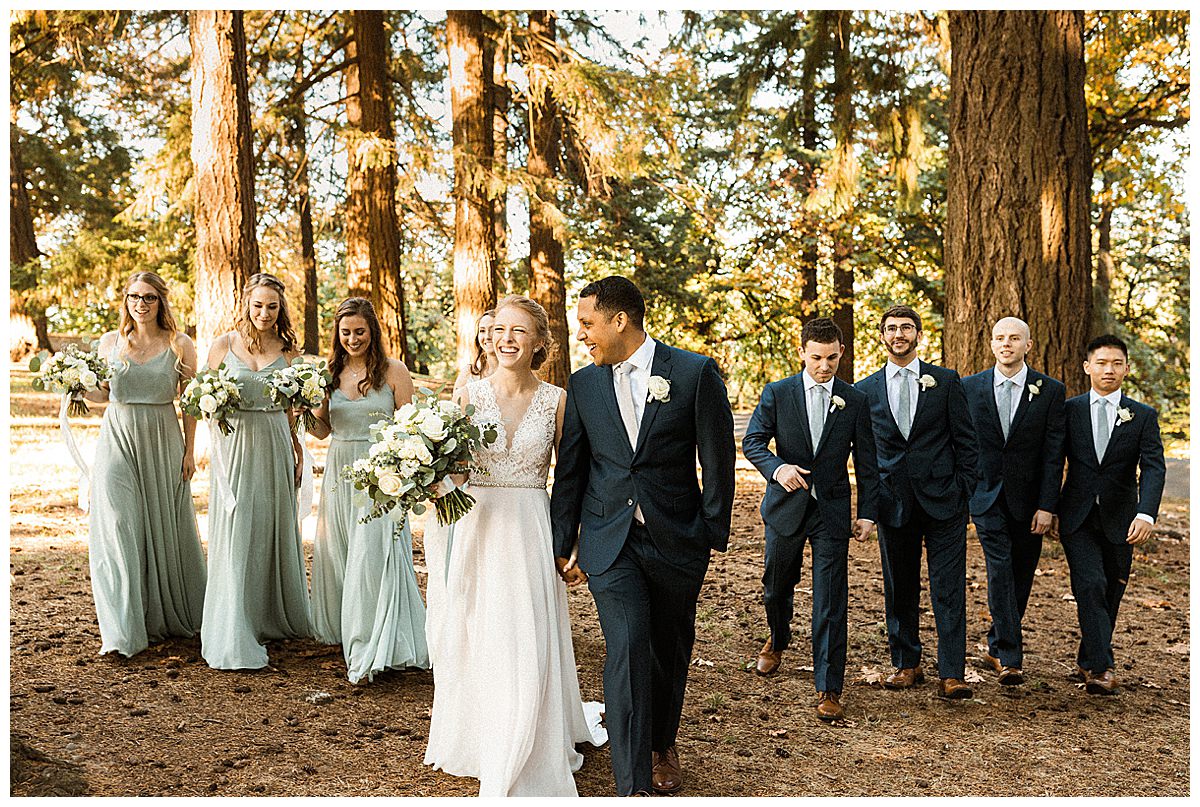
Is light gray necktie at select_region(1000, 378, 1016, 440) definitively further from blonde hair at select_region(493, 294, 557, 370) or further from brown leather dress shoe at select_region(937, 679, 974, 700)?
blonde hair at select_region(493, 294, 557, 370)

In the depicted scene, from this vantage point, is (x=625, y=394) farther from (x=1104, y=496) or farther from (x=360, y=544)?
(x=1104, y=496)

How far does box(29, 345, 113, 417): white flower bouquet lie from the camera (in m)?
6.23

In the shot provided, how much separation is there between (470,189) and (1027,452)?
9058 millimetres

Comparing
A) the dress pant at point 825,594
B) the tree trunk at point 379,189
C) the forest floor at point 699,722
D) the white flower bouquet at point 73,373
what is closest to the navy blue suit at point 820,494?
the dress pant at point 825,594

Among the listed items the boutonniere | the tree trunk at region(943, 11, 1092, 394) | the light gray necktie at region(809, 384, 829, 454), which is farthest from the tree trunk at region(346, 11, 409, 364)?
the boutonniere

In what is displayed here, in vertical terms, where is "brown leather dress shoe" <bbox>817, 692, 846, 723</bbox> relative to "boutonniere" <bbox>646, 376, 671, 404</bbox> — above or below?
below

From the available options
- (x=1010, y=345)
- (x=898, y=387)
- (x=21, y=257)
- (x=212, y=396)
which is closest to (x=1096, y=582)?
(x=1010, y=345)

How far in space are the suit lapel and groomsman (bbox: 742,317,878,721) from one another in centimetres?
146

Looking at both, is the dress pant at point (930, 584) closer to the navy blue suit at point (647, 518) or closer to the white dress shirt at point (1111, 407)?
the white dress shirt at point (1111, 407)

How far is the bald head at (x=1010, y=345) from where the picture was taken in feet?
20.9

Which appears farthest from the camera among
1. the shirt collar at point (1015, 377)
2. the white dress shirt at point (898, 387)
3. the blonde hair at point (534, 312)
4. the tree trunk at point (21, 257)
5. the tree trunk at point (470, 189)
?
the tree trunk at point (21, 257)

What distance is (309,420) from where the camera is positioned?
6371 millimetres

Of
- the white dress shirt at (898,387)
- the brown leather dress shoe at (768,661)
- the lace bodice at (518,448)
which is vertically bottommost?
the brown leather dress shoe at (768,661)

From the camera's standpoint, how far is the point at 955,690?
5.93 meters
